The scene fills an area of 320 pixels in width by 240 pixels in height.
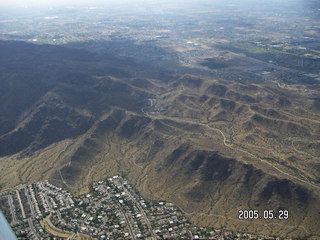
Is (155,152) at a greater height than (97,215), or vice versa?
(155,152)

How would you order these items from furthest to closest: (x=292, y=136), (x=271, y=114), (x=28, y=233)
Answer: (x=271, y=114) < (x=292, y=136) < (x=28, y=233)

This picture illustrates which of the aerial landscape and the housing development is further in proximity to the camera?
the aerial landscape

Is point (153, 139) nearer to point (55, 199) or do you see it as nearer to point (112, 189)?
point (112, 189)

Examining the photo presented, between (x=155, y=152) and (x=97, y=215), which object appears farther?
(x=155, y=152)

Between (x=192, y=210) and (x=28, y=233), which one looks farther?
(x=192, y=210)

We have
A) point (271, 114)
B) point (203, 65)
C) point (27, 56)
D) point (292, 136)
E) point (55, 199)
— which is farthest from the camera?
point (203, 65)

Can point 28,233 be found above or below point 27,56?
below

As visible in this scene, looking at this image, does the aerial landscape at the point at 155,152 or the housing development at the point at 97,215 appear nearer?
the housing development at the point at 97,215

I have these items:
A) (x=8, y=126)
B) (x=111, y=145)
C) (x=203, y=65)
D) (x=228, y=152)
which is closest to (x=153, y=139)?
(x=111, y=145)
